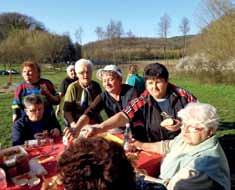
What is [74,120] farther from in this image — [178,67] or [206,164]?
[178,67]

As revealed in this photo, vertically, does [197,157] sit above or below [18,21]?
below

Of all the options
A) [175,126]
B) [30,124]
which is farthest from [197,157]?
[30,124]

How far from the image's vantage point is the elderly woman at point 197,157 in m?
2.29

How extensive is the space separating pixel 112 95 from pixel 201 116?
1.76 metres

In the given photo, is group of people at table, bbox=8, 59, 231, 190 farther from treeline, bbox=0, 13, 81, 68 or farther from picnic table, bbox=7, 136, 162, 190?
treeline, bbox=0, 13, 81, 68

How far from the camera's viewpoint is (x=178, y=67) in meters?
25.5

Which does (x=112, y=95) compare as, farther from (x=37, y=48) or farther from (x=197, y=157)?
(x=37, y=48)

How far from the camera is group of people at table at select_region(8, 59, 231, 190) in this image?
138 cm

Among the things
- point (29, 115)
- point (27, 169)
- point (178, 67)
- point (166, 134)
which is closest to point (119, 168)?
point (27, 169)

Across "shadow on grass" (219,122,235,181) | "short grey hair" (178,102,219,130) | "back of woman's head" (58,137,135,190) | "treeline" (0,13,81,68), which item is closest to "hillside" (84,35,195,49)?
"treeline" (0,13,81,68)

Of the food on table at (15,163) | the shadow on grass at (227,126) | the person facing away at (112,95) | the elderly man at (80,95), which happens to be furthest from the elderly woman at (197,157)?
the shadow on grass at (227,126)

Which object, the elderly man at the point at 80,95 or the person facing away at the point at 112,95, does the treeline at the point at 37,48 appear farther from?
the person facing away at the point at 112,95

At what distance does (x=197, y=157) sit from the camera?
245 centimetres

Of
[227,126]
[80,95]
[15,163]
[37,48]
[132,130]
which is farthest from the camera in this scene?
[37,48]
